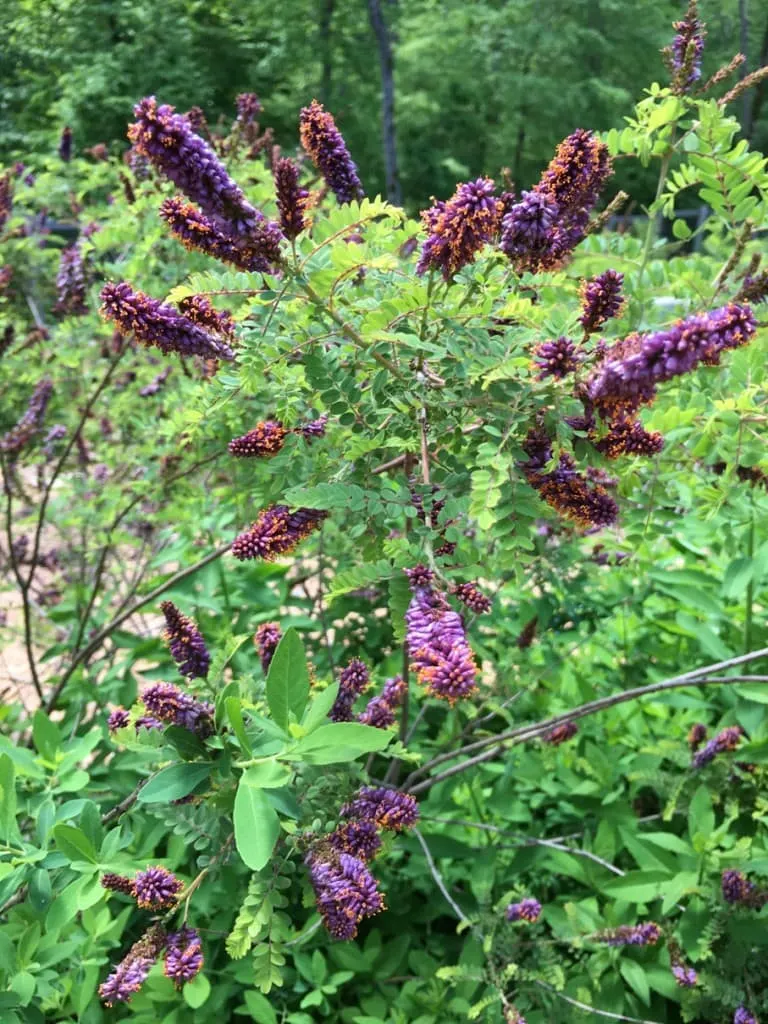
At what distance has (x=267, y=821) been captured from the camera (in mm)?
873

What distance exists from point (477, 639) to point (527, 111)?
13445mm

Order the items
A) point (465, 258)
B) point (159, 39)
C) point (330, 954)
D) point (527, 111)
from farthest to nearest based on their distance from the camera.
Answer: point (159, 39) < point (527, 111) < point (330, 954) < point (465, 258)

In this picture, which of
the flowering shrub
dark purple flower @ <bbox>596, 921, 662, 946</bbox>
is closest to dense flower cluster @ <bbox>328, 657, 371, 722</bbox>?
the flowering shrub

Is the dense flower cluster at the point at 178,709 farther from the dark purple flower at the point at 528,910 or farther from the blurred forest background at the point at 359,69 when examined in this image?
the blurred forest background at the point at 359,69

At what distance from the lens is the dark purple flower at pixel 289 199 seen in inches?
39.1

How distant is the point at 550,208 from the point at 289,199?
34 centimetres

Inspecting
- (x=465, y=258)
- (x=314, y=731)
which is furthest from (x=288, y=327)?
(x=314, y=731)

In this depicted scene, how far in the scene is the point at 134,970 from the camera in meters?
1.14

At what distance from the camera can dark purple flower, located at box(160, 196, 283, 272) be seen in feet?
3.28

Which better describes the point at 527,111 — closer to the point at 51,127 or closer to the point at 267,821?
the point at 51,127

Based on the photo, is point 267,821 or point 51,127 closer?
point 267,821

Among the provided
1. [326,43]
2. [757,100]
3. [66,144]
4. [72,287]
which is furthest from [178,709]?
[326,43]

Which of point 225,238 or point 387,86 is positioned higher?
point 387,86

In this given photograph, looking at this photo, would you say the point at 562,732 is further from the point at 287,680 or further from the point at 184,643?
→ the point at 287,680
